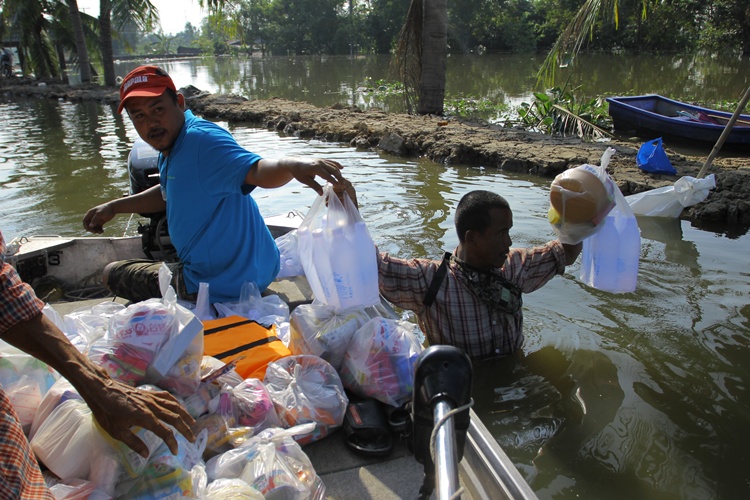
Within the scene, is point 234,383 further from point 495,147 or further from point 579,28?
point 495,147

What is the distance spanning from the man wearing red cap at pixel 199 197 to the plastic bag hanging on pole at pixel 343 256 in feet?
0.43

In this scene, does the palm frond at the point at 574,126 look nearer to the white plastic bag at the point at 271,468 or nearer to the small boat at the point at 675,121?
the small boat at the point at 675,121

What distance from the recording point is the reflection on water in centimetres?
269

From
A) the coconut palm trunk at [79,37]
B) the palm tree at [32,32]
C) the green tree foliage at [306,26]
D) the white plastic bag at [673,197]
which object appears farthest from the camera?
the green tree foliage at [306,26]

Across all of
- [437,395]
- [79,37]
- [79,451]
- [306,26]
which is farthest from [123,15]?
[306,26]

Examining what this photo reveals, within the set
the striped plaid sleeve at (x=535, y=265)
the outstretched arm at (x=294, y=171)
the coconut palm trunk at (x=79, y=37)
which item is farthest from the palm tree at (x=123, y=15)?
the striped plaid sleeve at (x=535, y=265)

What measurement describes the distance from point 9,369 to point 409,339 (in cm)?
136

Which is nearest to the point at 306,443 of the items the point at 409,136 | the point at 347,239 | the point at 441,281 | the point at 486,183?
the point at 347,239

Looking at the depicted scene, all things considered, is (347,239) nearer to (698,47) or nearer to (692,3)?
(692,3)

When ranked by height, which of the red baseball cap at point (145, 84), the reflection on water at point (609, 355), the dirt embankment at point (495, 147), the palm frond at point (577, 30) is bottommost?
the reflection on water at point (609, 355)

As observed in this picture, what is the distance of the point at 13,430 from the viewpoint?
1.15m

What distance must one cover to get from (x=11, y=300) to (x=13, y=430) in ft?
0.88

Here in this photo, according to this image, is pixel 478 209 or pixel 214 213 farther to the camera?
pixel 214 213

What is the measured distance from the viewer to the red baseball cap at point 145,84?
8.48ft
